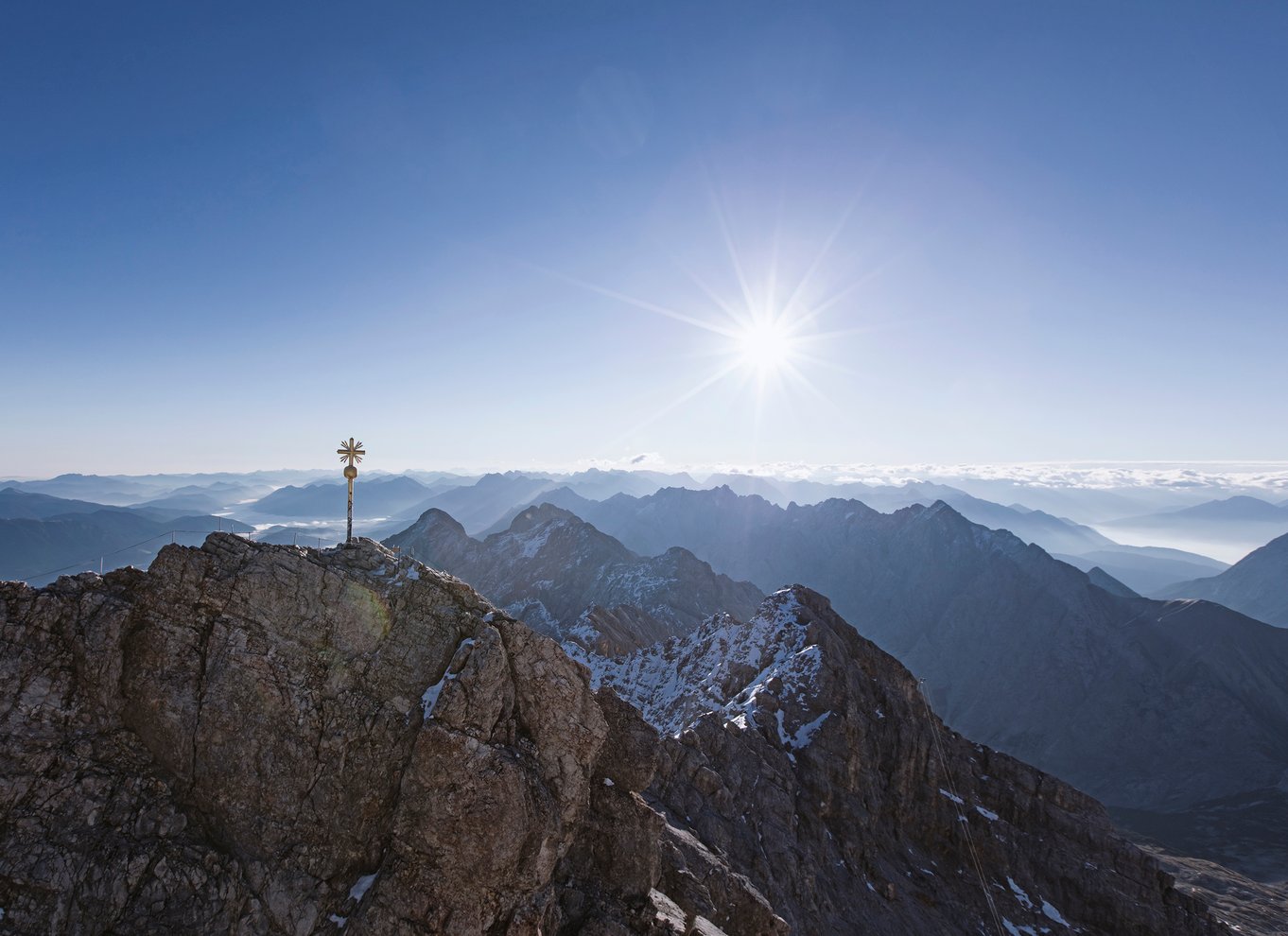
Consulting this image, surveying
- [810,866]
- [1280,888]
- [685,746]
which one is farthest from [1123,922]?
[1280,888]

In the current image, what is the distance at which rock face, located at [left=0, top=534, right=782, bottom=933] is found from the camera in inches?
874

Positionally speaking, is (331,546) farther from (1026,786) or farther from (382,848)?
(1026,786)

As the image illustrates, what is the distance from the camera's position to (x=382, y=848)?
24641mm

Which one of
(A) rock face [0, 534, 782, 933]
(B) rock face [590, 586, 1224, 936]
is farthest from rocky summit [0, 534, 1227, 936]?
(B) rock face [590, 586, 1224, 936]

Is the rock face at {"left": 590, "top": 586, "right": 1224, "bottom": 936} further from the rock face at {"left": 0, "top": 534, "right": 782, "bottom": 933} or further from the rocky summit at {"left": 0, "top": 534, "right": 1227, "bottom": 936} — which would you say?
the rock face at {"left": 0, "top": 534, "right": 782, "bottom": 933}

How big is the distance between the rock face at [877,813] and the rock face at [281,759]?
36001 mm

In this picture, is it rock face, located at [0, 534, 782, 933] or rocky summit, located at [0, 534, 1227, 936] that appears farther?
rocky summit, located at [0, 534, 1227, 936]

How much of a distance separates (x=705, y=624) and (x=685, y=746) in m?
54.9

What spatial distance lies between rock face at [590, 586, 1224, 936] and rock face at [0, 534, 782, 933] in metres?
36.0

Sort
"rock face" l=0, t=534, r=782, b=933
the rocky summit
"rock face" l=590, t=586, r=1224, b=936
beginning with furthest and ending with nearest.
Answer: "rock face" l=590, t=586, r=1224, b=936
the rocky summit
"rock face" l=0, t=534, r=782, b=933

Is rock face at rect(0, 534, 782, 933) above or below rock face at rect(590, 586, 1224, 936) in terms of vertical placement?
Result: above

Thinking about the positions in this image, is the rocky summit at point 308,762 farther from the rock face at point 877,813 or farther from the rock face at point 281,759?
the rock face at point 877,813

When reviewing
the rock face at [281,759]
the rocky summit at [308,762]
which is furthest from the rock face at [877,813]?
the rock face at [281,759]

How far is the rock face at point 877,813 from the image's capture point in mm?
59969
